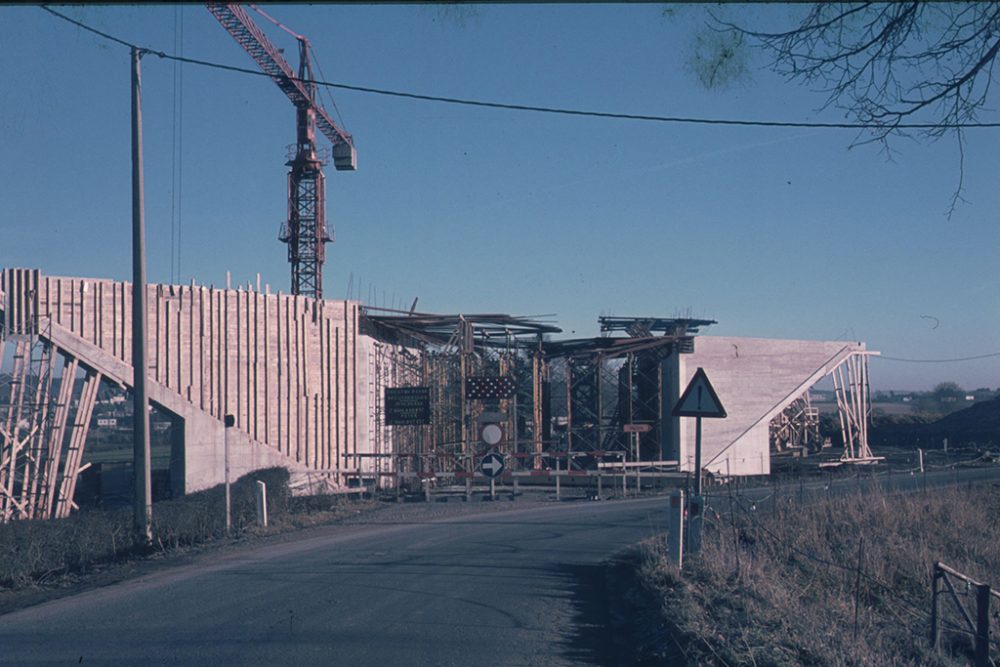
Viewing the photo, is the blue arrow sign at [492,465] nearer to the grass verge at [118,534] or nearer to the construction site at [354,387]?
the construction site at [354,387]

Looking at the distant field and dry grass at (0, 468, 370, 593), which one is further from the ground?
the distant field

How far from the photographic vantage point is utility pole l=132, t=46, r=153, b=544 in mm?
14367

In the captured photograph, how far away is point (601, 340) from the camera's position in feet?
110

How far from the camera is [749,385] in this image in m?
36.7

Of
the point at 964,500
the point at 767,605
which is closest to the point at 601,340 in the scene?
the point at 964,500

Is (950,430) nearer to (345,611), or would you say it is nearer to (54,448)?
(54,448)

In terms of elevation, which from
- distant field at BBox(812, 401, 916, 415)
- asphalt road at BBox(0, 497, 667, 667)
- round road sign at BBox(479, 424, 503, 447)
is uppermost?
round road sign at BBox(479, 424, 503, 447)

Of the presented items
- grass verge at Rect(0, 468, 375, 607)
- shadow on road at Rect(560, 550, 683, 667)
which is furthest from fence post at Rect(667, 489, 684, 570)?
grass verge at Rect(0, 468, 375, 607)

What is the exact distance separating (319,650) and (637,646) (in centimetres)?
293

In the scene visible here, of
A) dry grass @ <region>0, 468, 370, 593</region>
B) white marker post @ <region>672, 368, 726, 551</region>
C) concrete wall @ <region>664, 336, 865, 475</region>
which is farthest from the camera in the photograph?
concrete wall @ <region>664, 336, 865, 475</region>

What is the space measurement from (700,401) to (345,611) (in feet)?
18.0

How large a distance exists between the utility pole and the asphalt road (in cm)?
151

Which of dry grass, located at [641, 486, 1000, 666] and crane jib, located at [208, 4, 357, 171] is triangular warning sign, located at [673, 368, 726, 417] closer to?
dry grass, located at [641, 486, 1000, 666]

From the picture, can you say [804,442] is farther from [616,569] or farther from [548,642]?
[548,642]
